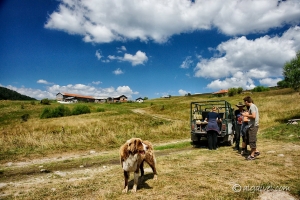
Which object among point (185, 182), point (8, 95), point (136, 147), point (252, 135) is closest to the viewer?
point (136, 147)

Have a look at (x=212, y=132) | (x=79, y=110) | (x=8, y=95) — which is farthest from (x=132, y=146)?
(x=8, y=95)

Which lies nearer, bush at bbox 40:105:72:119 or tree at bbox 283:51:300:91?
tree at bbox 283:51:300:91

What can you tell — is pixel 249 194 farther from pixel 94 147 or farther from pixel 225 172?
pixel 94 147

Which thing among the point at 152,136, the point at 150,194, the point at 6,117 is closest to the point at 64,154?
the point at 152,136

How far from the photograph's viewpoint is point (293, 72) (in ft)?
94.0

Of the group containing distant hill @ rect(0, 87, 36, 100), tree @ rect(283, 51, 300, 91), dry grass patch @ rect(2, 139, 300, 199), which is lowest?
dry grass patch @ rect(2, 139, 300, 199)

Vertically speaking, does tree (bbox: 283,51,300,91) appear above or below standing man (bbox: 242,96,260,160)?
above

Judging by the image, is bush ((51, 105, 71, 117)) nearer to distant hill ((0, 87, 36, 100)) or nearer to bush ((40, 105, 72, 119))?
bush ((40, 105, 72, 119))

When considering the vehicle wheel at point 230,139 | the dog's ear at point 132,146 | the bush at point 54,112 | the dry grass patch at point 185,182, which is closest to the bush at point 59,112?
the bush at point 54,112

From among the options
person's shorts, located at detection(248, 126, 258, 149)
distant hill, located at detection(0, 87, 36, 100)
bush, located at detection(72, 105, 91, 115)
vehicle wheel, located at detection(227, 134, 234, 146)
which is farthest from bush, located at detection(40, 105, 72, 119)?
distant hill, located at detection(0, 87, 36, 100)

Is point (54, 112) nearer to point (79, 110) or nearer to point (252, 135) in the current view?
point (79, 110)

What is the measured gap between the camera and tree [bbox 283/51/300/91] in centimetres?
2863

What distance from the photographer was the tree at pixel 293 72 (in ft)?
93.9

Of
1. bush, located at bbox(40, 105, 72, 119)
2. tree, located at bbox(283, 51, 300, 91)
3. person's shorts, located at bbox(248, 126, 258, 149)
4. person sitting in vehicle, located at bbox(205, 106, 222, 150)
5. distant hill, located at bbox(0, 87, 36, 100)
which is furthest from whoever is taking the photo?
distant hill, located at bbox(0, 87, 36, 100)
